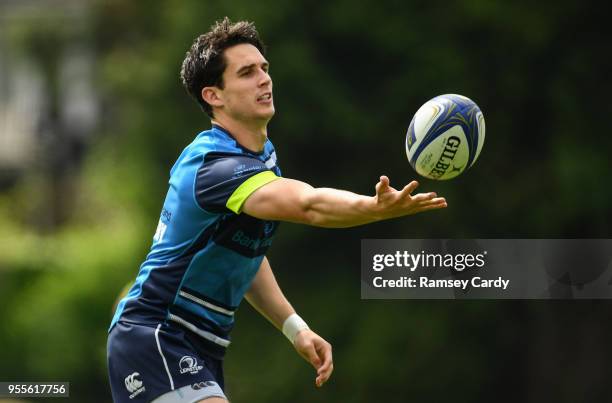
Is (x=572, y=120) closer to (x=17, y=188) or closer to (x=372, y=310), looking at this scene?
(x=372, y=310)

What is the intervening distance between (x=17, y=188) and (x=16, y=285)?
461 inches

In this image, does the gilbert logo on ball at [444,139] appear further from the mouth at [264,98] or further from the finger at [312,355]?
the finger at [312,355]

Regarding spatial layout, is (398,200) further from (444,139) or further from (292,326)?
(292,326)

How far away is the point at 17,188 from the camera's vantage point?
32406mm

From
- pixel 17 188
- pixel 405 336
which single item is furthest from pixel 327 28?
pixel 17 188

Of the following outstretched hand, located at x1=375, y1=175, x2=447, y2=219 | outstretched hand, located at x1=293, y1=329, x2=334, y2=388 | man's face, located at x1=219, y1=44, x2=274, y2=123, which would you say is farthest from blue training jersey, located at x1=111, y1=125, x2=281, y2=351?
outstretched hand, located at x1=375, y1=175, x2=447, y2=219

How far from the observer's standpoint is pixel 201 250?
5.92 metres

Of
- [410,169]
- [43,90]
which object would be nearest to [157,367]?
[410,169]

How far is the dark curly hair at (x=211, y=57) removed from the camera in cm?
635

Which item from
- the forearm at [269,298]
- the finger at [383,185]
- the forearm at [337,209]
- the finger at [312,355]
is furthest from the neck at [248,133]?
the finger at [383,185]

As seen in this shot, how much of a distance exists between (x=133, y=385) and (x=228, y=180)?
1126 millimetres

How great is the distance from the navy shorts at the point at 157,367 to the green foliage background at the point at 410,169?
379 inches

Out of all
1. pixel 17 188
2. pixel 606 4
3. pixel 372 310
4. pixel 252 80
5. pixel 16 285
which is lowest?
pixel 252 80

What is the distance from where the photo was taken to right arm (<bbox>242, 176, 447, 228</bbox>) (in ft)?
16.9
